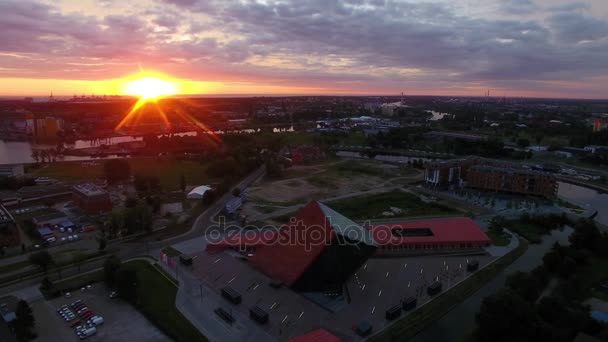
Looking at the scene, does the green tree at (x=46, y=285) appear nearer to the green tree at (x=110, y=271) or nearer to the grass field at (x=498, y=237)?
the green tree at (x=110, y=271)

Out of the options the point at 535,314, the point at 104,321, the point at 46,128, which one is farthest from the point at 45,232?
the point at 46,128

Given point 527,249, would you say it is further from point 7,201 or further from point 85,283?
point 7,201

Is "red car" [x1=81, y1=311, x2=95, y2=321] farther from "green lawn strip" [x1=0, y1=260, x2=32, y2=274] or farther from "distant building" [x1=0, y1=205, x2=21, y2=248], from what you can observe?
"distant building" [x1=0, y1=205, x2=21, y2=248]

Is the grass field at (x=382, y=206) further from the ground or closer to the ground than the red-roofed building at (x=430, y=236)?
closer to the ground

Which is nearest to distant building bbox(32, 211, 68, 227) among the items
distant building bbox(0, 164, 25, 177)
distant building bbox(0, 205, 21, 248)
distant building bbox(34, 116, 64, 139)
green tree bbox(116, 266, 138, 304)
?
distant building bbox(0, 205, 21, 248)

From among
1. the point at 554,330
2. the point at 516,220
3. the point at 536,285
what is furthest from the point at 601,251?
the point at 554,330

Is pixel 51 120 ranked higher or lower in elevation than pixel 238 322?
higher

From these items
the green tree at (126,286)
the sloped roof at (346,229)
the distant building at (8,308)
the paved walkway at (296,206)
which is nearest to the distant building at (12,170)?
the paved walkway at (296,206)
